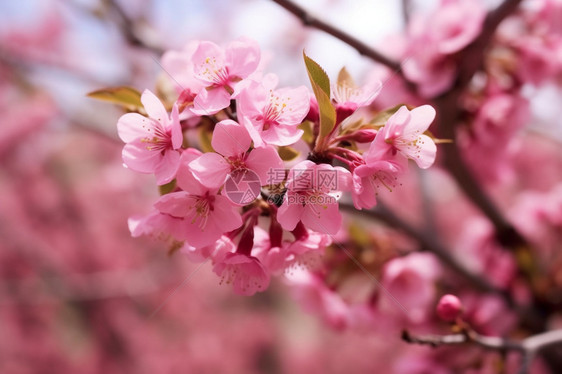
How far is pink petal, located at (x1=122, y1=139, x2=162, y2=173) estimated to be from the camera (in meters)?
0.63

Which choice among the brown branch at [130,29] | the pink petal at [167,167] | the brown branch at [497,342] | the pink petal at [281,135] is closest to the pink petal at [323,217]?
the pink petal at [281,135]

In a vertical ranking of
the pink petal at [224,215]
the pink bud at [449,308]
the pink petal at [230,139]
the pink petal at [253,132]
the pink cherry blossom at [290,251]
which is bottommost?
the pink bud at [449,308]

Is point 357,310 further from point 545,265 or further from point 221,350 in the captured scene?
point 221,350

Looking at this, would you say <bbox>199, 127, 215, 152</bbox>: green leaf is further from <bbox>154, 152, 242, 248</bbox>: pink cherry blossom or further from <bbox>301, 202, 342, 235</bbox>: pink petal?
<bbox>301, 202, 342, 235</bbox>: pink petal

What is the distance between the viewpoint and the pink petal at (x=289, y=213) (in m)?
0.59

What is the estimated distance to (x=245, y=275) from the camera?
0.69m

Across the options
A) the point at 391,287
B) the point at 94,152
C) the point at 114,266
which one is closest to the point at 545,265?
the point at 391,287

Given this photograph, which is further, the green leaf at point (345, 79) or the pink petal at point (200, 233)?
the green leaf at point (345, 79)

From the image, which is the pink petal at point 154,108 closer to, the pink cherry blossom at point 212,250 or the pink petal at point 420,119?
the pink cherry blossom at point 212,250

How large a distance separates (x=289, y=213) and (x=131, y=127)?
11.5 inches

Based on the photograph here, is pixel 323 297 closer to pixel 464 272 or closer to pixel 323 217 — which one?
pixel 464 272

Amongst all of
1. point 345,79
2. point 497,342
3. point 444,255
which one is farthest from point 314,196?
point 444,255

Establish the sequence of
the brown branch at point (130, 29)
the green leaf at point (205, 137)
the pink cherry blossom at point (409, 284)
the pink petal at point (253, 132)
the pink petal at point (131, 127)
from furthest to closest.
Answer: the brown branch at point (130, 29), the pink cherry blossom at point (409, 284), the green leaf at point (205, 137), the pink petal at point (131, 127), the pink petal at point (253, 132)

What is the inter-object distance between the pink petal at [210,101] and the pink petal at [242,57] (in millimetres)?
42
